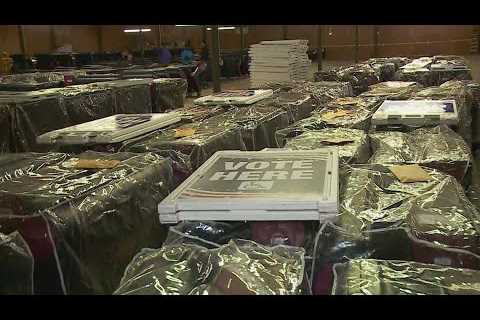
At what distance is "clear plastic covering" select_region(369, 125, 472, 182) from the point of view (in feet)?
7.11

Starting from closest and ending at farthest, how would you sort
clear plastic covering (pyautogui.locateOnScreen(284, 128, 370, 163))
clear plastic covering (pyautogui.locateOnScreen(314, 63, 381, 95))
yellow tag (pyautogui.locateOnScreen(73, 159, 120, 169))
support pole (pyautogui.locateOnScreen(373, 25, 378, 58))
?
yellow tag (pyautogui.locateOnScreen(73, 159, 120, 169)) < clear plastic covering (pyautogui.locateOnScreen(284, 128, 370, 163)) < clear plastic covering (pyautogui.locateOnScreen(314, 63, 381, 95)) < support pole (pyautogui.locateOnScreen(373, 25, 378, 58))

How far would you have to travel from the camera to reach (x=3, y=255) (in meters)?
1.50

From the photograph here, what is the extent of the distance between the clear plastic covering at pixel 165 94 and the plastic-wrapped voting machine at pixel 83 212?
4.15m

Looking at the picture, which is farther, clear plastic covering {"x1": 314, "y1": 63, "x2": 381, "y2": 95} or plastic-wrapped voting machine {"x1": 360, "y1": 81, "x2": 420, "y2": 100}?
clear plastic covering {"x1": 314, "y1": 63, "x2": 381, "y2": 95}

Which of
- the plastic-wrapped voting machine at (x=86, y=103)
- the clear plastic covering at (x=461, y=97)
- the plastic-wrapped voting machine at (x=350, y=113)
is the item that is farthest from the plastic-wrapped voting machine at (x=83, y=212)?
the clear plastic covering at (x=461, y=97)

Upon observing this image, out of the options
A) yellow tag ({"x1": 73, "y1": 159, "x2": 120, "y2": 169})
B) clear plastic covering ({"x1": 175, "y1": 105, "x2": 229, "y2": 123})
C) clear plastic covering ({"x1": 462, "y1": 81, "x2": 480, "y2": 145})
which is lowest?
clear plastic covering ({"x1": 462, "y1": 81, "x2": 480, "y2": 145})

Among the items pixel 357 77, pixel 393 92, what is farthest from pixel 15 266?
pixel 357 77

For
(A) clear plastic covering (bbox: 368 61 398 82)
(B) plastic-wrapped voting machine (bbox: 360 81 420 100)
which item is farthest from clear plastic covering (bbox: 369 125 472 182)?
(A) clear plastic covering (bbox: 368 61 398 82)

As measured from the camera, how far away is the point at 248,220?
1508 mm

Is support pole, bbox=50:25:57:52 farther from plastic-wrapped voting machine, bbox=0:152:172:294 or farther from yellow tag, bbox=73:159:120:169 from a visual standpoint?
yellow tag, bbox=73:159:120:169

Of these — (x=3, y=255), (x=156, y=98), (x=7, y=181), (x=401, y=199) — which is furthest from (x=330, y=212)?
(x=156, y=98)

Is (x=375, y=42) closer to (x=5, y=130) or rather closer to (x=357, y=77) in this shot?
(x=357, y=77)

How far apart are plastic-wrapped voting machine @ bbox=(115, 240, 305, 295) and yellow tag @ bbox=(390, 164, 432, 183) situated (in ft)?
2.43
